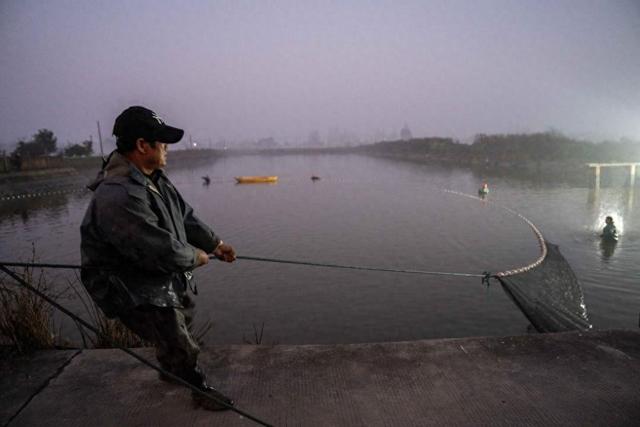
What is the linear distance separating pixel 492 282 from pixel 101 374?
9.66 meters

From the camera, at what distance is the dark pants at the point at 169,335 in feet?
8.59

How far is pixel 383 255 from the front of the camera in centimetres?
1377

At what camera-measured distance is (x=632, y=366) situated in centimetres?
327

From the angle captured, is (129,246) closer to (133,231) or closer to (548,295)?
(133,231)

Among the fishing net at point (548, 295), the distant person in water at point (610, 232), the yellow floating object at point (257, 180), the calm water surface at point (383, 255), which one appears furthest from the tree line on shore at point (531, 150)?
the fishing net at point (548, 295)

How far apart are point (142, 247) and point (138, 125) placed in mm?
→ 849

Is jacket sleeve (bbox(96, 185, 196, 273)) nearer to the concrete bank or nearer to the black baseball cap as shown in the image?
the black baseball cap

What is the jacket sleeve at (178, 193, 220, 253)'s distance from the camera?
3.15 metres

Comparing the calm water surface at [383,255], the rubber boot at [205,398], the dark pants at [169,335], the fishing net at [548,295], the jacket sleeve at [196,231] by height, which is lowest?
the calm water surface at [383,255]

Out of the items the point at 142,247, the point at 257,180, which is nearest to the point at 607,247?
the point at 142,247

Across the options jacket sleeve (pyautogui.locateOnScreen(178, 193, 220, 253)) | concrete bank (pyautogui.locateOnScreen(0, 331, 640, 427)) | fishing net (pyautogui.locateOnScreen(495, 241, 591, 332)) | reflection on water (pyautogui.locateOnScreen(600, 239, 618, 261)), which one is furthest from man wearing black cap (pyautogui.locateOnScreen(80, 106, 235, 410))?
reflection on water (pyautogui.locateOnScreen(600, 239, 618, 261))

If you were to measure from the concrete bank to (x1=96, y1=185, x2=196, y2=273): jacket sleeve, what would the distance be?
1.23m

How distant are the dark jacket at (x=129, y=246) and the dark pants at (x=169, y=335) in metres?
0.09

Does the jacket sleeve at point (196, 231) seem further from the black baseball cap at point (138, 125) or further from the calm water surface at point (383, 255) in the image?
the calm water surface at point (383, 255)
